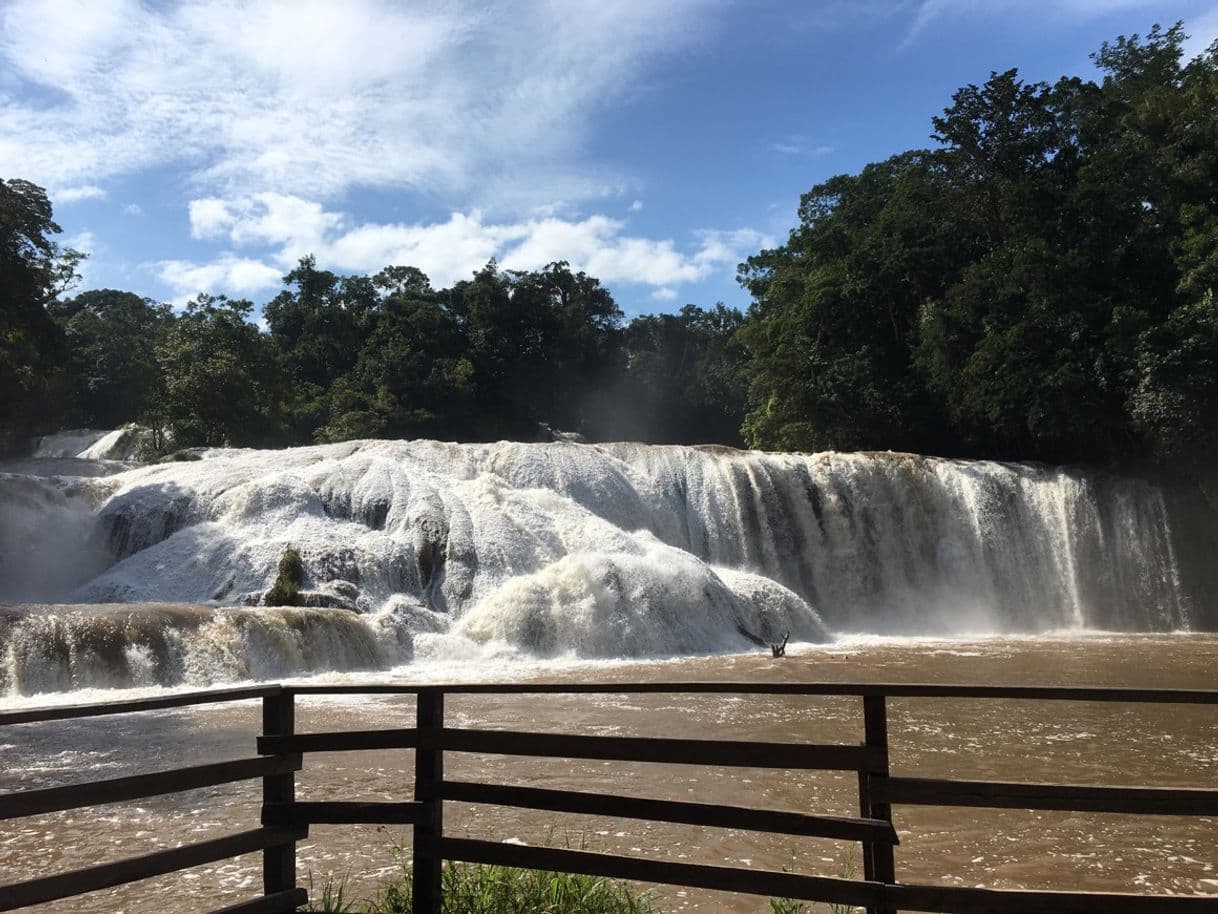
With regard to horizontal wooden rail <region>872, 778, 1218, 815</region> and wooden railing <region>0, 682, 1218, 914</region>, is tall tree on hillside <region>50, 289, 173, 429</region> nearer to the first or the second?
wooden railing <region>0, 682, 1218, 914</region>

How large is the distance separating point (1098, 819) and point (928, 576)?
1957cm

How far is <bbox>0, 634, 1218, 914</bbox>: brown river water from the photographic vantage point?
5.96 meters

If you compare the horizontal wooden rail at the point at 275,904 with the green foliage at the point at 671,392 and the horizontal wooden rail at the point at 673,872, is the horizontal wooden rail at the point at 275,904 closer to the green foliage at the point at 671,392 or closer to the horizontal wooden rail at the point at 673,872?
the horizontal wooden rail at the point at 673,872

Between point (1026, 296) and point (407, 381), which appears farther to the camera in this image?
point (407, 381)

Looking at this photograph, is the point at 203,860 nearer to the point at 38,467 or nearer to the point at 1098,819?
the point at 1098,819

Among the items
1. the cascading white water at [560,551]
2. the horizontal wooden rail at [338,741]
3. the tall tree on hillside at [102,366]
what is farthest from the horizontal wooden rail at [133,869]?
the tall tree on hillside at [102,366]

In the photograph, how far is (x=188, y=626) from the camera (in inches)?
588

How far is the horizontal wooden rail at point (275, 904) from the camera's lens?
146 inches

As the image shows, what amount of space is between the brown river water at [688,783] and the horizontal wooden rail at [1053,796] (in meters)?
2.31

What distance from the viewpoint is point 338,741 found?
4.11 m

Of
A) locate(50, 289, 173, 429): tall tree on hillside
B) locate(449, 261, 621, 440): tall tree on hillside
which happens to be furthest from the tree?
locate(449, 261, 621, 440): tall tree on hillside

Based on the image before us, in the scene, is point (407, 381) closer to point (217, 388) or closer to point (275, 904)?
point (217, 388)

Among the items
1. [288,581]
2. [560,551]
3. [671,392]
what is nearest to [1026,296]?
[560,551]

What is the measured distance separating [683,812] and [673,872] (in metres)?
0.21
